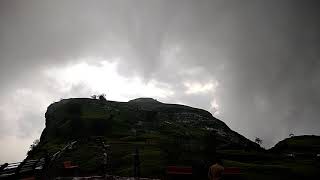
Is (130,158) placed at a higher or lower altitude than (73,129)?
lower

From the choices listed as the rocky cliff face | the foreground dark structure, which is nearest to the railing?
the foreground dark structure

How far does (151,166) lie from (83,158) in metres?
12.3

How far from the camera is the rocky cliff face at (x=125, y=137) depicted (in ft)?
179

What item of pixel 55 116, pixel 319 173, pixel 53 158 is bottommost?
pixel 319 173

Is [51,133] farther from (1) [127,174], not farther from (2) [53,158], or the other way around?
(1) [127,174]

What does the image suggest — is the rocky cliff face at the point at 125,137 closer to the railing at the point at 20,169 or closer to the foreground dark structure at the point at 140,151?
the foreground dark structure at the point at 140,151

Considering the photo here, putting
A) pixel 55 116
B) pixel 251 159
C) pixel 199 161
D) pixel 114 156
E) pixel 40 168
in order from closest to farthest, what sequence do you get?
pixel 40 168
pixel 199 161
pixel 114 156
pixel 251 159
pixel 55 116

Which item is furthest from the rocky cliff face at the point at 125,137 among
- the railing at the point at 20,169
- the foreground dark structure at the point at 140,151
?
the railing at the point at 20,169

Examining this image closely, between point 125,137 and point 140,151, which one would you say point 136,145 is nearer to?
point 140,151

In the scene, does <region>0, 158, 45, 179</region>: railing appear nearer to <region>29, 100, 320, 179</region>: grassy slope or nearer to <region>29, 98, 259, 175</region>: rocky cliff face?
<region>29, 100, 320, 179</region>: grassy slope

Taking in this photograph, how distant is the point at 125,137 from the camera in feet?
372

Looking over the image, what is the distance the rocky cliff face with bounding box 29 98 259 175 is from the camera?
5466 cm

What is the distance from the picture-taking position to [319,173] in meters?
59.6

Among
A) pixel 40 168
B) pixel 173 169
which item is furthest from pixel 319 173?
pixel 40 168
